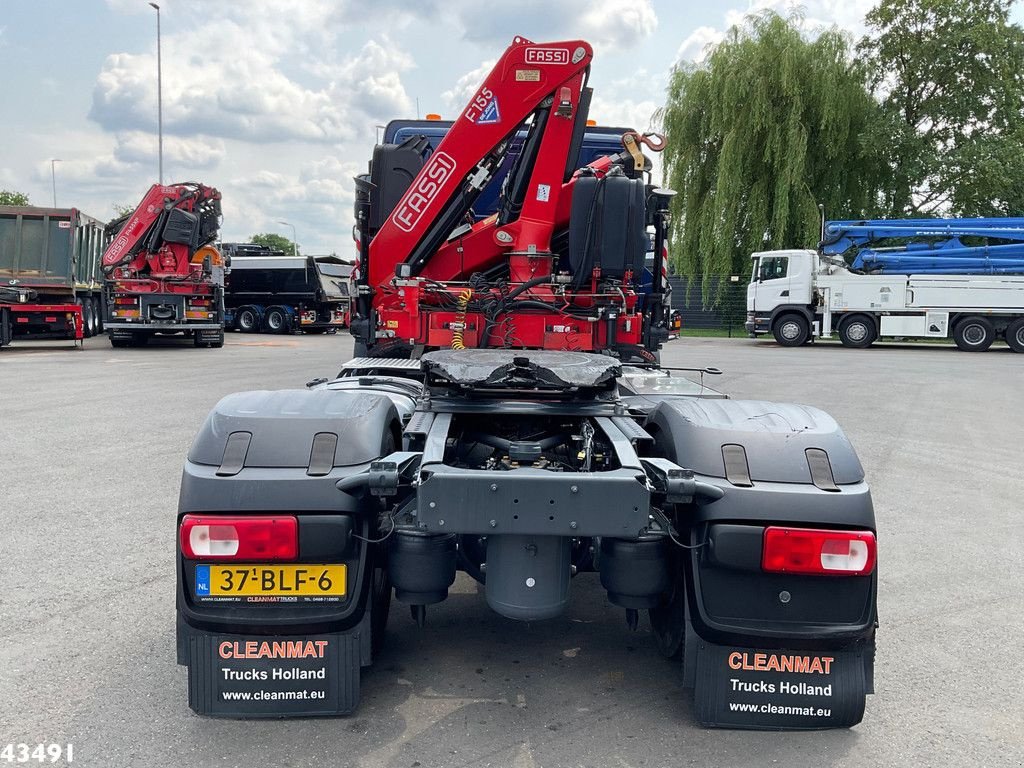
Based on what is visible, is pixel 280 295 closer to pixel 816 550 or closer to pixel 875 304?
pixel 875 304

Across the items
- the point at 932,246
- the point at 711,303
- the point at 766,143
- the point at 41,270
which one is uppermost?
the point at 766,143

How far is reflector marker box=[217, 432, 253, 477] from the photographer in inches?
109

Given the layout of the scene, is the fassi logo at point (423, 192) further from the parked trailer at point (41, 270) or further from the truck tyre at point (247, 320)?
the truck tyre at point (247, 320)

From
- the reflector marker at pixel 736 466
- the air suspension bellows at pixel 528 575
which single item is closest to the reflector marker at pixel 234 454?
the air suspension bellows at pixel 528 575

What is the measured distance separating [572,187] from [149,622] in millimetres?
4194

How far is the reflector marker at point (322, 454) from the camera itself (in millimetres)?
2779

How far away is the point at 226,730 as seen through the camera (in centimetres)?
283

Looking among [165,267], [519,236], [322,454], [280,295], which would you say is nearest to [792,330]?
[280,295]

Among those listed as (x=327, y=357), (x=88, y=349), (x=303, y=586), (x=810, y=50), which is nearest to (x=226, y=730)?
(x=303, y=586)

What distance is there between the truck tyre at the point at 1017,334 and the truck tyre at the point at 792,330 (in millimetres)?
5413

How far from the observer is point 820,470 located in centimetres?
278

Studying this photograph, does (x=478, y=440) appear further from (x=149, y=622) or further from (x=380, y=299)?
(x=380, y=299)

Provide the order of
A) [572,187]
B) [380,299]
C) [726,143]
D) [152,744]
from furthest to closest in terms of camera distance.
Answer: [726,143], [380,299], [572,187], [152,744]

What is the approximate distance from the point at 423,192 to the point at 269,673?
4.54 metres
